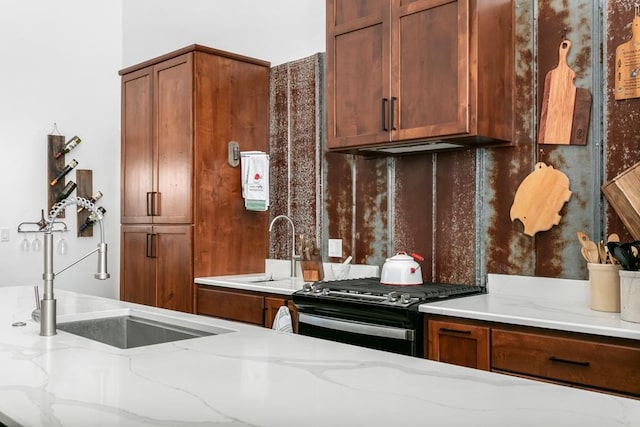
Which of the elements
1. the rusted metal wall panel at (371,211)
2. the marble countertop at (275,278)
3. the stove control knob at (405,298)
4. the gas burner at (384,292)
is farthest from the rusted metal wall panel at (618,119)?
the marble countertop at (275,278)

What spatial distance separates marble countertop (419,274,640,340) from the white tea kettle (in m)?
0.33

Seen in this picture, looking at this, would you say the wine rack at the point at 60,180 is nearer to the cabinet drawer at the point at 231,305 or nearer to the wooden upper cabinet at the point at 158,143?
the wooden upper cabinet at the point at 158,143

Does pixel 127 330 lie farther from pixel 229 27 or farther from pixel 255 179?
pixel 229 27

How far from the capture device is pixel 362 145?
10.1 feet

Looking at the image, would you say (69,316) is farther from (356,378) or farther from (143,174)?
(143,174)

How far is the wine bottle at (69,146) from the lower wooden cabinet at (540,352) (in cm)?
375

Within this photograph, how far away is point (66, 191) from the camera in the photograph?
5.04 m

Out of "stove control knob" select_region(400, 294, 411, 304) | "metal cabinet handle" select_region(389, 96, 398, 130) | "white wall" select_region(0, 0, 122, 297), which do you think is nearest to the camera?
"stove control knob" select_region(400, 294, 411, 304)

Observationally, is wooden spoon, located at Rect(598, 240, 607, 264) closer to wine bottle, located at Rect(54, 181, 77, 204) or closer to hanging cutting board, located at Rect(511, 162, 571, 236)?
hanging cutting board, located at Rect(511, 162, 571, 236)

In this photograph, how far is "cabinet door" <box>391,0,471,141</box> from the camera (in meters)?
2.67

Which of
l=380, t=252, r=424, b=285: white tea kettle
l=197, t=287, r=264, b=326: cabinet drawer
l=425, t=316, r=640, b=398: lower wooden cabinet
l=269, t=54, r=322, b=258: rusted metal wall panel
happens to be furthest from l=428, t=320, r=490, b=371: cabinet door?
l=269, t=54, r=322, b=258: rusted metal wall panel

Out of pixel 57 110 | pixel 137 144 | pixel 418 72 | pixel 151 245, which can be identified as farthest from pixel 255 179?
pixel 57 110

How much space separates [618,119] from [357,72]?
1252mm

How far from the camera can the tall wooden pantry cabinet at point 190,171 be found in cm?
383
